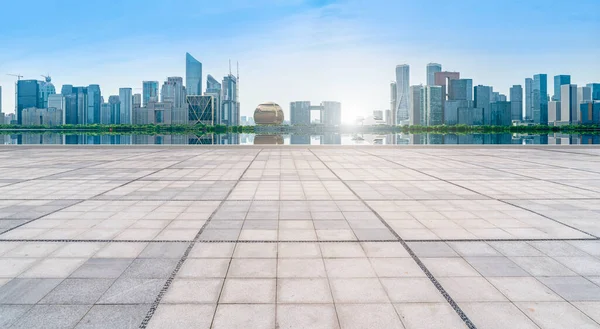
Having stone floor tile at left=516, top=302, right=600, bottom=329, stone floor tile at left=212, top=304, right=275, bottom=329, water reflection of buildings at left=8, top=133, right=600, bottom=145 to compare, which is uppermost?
water reflection of buildings at left=8, top=133, right=600, bottom=145

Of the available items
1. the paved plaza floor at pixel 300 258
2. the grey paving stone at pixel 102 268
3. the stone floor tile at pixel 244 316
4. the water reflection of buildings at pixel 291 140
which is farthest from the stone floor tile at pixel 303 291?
the water reflection of buildings at pixel 291 140

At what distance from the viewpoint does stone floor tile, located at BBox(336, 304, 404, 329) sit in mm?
4879

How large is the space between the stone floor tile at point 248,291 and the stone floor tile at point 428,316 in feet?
6.08

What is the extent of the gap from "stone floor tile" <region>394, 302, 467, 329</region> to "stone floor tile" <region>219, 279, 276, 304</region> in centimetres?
185

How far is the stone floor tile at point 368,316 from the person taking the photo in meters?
4.88

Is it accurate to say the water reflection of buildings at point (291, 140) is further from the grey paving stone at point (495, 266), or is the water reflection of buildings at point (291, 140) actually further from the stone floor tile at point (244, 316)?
the stone floor tile at point (244, 316)

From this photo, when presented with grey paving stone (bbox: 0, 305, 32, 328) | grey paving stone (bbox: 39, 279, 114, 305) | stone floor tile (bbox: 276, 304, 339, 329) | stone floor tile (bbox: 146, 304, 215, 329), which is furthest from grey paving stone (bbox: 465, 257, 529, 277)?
grey paving stone (bbox: 0, 305, 32, 328)

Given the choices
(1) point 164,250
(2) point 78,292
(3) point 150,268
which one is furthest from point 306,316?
(1) point 164,250

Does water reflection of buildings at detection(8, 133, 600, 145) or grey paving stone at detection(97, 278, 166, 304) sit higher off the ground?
water reflection of buildings at detection(8, 133, 600, 145)

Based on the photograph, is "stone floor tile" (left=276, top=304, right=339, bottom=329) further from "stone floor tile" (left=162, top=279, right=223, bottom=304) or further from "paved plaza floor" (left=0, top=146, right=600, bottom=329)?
"stone floor tile" (left=162, top=279, right=223, bottom=304)

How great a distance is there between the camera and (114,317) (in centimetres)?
507

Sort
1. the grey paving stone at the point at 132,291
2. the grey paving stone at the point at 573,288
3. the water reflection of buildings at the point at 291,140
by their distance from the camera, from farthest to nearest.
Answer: the water reflection of buildings at the point at 291,140
the grey paving stone at the point at 573,288
the grey paving stone at the point at 132,291

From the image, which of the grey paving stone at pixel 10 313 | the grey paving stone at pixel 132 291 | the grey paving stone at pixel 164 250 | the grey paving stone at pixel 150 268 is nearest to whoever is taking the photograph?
→ the grey paving stone at pixel 10 313

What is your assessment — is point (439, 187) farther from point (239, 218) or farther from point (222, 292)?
point (222, 292)
